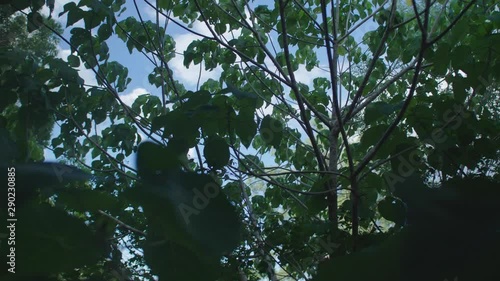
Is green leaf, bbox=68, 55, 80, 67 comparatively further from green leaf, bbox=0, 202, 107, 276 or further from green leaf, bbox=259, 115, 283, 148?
green leaf, bbox=0, 202, 107, 276

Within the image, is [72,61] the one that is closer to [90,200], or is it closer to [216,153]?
[216,153]

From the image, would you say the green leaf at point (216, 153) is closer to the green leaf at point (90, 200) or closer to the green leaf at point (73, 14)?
the green leaf at point (90, 200)

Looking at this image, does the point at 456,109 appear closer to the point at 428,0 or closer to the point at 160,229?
the point at 428,0

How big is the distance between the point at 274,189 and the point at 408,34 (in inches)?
56.0

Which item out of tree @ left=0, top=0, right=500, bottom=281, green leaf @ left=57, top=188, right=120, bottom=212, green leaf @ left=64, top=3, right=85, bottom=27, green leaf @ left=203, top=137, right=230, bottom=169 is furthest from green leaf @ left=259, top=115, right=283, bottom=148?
green leaf @ left=57, top=188, right=120, bottom=212

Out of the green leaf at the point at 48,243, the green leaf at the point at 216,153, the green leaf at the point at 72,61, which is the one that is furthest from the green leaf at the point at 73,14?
the green leaf at the point at 48,243

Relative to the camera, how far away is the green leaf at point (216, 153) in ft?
3.13

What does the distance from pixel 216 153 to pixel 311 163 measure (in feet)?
8.37

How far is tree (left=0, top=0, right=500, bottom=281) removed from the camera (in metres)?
0.22

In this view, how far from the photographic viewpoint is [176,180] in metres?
0.26

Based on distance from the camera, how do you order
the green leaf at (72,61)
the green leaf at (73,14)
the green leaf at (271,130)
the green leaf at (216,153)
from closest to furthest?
the green leaf at (216,153)
the green leaf at (271,130)
the green leaf at (73,14)
the green leaf at (72,61)

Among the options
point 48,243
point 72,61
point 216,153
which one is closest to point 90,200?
point 48,243

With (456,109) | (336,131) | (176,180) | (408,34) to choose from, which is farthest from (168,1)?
(176,180)

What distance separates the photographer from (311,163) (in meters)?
3.46
